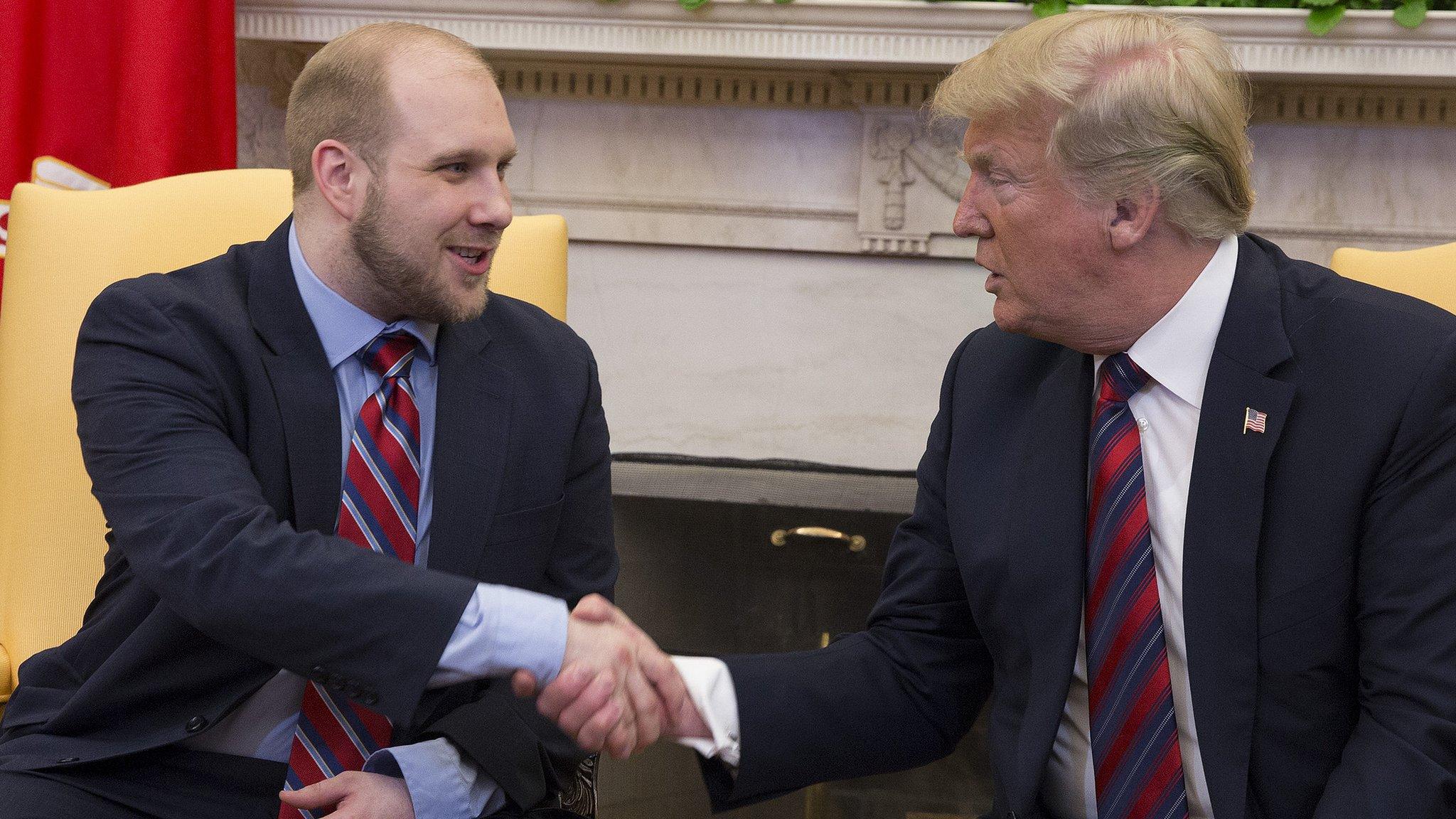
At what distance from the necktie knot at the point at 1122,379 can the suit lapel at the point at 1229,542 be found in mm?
93

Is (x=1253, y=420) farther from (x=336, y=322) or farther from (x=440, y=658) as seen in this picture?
(x=336, y=322)

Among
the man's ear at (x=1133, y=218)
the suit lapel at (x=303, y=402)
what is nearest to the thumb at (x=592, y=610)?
the suit lapel at (x=303, y=402)

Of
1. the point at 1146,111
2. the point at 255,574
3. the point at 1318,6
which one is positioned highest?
the point at 1318,6

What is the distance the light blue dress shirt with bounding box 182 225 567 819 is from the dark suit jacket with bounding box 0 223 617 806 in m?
0.02

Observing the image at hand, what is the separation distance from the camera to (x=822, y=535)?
106 inches

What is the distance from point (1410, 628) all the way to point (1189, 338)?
0.36m

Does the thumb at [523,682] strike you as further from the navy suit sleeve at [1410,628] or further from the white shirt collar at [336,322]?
the navy suit sleeve at [1410,628]

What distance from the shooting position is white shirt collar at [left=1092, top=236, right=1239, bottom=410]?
1371 mm

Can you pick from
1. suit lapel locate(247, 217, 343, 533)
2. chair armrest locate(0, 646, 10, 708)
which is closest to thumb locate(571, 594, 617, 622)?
suit lapel locate(247, 217, 343, 533)

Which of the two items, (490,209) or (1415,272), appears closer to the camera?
(490,209)

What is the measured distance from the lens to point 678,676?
143 centimetres

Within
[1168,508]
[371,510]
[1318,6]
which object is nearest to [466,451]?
[371,510]

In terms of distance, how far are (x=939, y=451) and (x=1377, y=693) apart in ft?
1.76

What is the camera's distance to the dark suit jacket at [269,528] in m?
1.28
